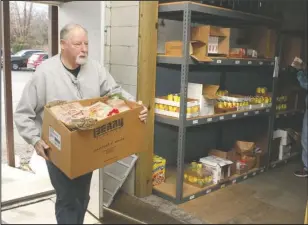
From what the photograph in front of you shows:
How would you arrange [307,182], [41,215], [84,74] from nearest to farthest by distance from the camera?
[84,74]
[41,215]
[307,182]

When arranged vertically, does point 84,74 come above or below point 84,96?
above

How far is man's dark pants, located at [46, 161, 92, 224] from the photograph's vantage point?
165cm

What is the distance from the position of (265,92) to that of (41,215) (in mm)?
2169

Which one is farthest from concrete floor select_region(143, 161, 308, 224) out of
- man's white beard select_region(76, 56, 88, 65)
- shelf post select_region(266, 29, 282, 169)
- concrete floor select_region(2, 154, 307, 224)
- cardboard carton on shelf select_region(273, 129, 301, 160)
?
man's white beard select_region(76, 56, 88, 65)

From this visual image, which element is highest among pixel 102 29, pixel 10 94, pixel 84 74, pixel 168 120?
pixel 102 29

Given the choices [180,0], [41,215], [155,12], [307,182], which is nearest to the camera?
[41,215]

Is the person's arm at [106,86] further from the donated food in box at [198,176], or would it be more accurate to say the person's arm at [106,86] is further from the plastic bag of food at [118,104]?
the donated food in box at [198,176]

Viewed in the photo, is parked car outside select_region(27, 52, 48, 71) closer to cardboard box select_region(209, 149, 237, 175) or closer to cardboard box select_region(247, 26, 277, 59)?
cardboard box select_region(209, 149, 237, 175)

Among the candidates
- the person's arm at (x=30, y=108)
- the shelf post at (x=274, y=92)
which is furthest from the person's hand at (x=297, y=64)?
the person's arm at (x=30, y=108)

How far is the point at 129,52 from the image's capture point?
2340 millimetres

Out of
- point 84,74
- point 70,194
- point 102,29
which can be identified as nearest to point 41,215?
point 70,194

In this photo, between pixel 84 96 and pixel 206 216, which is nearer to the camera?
pixel 84 96

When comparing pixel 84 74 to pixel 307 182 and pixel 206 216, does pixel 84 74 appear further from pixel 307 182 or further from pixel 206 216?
pixel 307 182

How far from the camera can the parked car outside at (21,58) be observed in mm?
1945
